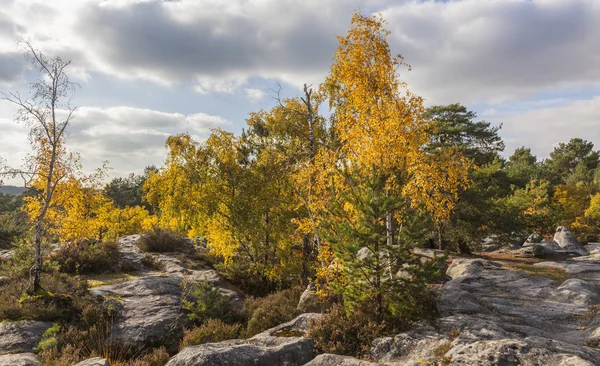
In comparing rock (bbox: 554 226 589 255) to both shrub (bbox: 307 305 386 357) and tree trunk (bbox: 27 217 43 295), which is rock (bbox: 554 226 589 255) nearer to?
shrub (bbox: 307 305 386 357)

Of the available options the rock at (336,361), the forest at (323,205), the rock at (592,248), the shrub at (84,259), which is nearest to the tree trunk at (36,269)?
the forest at (323,205)

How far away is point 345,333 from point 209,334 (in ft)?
14.7

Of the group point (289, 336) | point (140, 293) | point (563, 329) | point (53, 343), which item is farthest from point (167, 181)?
point (563, 329)

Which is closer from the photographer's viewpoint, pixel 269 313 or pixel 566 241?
pixel 269 313

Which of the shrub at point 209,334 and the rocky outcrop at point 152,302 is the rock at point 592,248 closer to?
the rocky outcrop at point 152,302

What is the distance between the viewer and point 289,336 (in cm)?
913

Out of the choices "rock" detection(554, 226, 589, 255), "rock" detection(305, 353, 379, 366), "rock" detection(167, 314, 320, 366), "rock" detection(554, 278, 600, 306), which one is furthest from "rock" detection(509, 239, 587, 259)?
"rock" detection(305, 353, 379, 366)

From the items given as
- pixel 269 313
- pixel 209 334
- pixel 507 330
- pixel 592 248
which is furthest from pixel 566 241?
pixel 209 334

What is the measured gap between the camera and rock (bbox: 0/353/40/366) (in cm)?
783

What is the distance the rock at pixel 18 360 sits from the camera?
7828mm

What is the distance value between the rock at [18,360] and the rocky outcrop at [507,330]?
7.88 meters

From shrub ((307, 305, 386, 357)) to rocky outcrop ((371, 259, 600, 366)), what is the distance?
32 centimetres

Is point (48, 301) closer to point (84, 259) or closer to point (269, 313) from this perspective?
point (84, 259)

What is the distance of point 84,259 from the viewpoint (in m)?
17.8
